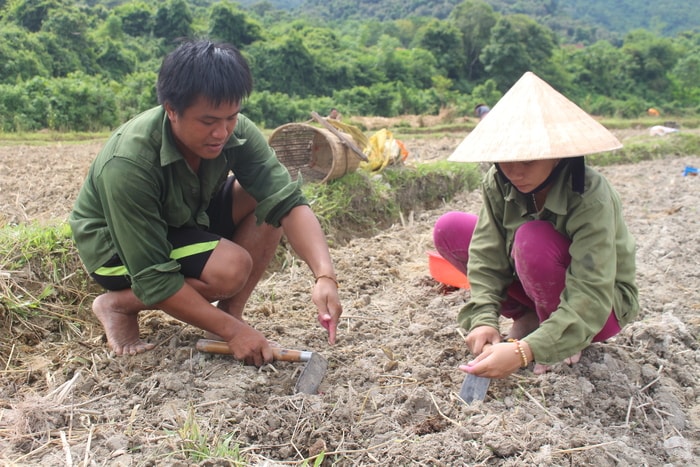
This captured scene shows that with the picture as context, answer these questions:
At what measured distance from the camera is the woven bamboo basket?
17.3 ft

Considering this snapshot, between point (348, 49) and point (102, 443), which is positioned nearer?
point (102, 443)

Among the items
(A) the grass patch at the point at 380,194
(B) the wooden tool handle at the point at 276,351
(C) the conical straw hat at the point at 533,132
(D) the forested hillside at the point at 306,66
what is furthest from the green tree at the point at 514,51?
(B) the wooden tool handle at the point at 276,351

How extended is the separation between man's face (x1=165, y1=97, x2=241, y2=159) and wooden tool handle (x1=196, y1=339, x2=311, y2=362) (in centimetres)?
70

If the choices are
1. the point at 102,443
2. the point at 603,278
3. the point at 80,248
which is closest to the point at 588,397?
the point at 603,278

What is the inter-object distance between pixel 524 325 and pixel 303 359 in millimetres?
840

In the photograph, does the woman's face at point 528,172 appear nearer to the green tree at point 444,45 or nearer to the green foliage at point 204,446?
the green foliage at point 204,446

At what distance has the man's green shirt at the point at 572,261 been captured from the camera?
184 cm

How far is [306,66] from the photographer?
2302cm

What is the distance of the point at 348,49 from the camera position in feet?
92.9

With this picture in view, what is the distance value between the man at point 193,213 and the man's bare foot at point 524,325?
2.29 ft

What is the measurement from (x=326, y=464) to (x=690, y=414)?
1.26 m

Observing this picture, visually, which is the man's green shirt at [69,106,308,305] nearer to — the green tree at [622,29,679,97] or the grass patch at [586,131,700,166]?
the grass patch at [586,131,700,166]

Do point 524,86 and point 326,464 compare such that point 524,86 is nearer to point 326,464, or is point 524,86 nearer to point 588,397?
point 588,397

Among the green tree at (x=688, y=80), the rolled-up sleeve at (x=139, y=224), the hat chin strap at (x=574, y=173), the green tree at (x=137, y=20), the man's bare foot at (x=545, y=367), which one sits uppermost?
the hat chin strap at (x=574, y=173)
